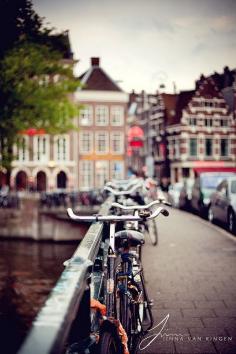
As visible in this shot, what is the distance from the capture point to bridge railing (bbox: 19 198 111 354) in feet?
5.24

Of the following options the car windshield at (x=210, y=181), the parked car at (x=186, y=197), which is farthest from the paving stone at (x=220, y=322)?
the parked car at (x=186, y=197)

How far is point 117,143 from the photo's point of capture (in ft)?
160

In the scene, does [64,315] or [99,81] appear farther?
[99,81]

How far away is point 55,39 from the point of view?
17453 mm

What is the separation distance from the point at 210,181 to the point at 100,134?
106ft

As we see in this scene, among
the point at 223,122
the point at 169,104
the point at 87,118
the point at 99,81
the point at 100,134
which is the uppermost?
the point at 99,81

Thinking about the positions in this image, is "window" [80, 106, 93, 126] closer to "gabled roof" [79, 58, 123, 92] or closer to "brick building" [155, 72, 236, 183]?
"gabled roof" [79, 58, 123, 92]

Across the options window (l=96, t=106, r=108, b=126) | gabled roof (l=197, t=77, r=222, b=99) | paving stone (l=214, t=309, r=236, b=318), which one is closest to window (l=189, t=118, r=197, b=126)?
gabled roof (l=197, t=77, r=222, b=99)

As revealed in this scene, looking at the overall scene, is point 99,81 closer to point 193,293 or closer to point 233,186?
point 233,186

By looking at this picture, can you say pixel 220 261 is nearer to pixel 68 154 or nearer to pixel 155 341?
pixel 155 341

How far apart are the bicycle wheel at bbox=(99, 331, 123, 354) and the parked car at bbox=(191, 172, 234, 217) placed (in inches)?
511

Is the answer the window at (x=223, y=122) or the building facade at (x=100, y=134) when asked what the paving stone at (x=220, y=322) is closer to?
the building facade at (x=100, y=134)

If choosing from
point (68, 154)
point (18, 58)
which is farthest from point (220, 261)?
point (68, 154)
